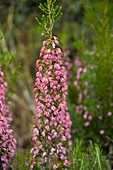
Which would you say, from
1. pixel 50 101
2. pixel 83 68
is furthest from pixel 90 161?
pixel 83 68

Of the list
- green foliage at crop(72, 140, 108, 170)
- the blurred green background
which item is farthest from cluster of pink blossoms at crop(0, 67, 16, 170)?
green foliage at crop(72, 140, 108, 170)

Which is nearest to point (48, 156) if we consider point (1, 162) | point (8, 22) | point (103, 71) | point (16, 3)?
point (1, 162)

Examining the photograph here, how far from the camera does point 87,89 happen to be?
4906mm

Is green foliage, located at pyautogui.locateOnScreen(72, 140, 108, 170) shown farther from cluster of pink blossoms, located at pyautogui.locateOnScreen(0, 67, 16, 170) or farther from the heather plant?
cluster of pink blossoms, located at pyautogui.locateOnScreen(0, 67, 16, 170)

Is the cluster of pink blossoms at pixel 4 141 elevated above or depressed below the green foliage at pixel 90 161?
above

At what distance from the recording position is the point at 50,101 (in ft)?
8.85

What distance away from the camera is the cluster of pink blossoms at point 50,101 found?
2.68 m

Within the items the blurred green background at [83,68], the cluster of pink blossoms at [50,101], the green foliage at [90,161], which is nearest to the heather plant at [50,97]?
the cluster of pink blossoms at [50,101]

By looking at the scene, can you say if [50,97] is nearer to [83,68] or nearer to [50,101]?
[50,101]

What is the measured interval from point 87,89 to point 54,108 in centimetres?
224

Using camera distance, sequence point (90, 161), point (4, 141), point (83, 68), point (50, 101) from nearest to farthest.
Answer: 1. point (50, 101)
2. point (90, 161)
3. point (4, 141)
4. point (83, 68)

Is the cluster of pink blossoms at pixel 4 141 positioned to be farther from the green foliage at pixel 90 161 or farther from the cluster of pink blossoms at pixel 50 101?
the green foliage at pixel 90 161

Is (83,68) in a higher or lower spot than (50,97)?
higher

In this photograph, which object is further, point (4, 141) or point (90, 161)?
point (4, 141)
